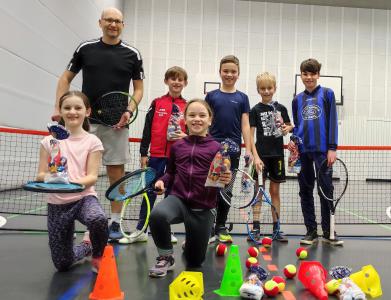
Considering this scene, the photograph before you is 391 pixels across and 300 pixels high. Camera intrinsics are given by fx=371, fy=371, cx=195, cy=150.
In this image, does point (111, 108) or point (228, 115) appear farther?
point (228, 115)

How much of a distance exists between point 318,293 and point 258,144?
1.84 meters

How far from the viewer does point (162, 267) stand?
2.59 meters

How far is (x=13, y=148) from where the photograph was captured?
6.38 metres

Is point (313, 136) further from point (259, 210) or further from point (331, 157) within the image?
point (259, 210)

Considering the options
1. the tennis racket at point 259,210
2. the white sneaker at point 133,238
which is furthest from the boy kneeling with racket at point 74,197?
the tennis racket at point 259,210

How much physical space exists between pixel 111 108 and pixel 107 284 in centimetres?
171

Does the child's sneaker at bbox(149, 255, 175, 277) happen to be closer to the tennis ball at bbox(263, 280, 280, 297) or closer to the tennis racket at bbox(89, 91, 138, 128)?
the tennis ball at bbox(263, 280, 280, 297)

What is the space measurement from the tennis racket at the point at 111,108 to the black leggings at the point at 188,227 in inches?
38.6

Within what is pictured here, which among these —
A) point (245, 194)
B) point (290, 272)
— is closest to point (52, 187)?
point (290, 272)

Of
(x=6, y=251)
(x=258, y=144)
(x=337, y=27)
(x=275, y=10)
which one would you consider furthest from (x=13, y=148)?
(x=337, y=27)

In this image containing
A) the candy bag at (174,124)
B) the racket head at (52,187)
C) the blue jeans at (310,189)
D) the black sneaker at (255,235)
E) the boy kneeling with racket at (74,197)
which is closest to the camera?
the racket head at (52,187)

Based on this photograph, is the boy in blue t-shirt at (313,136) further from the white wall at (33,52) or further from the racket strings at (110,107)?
the white wall at (33,52)

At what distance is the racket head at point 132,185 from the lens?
106 inches

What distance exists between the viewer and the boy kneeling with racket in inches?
97.6
